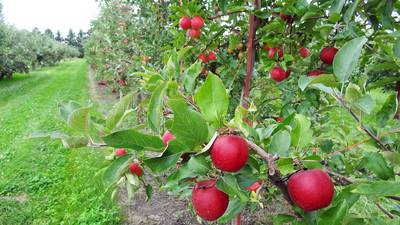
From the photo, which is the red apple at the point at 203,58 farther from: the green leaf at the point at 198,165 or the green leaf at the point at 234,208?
the green leaf at the point at 198,165

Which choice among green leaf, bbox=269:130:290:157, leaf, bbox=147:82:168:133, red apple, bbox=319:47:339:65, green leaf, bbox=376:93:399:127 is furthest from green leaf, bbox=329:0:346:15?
leaf, bbox=147:82:168:133

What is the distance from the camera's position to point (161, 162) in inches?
25.9

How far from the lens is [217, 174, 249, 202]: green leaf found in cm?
64

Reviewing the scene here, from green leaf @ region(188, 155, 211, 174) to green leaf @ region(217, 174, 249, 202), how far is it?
0.04 m

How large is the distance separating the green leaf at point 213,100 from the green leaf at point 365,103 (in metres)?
0.30

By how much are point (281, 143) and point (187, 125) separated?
0.22 m

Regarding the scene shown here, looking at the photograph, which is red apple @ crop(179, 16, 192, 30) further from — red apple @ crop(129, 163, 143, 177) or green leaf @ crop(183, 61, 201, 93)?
red apple @ crop(129, 163, 143, 177)

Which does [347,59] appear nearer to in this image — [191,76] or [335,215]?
[335,215]

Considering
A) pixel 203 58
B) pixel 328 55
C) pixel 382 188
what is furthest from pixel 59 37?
pixel 382 188

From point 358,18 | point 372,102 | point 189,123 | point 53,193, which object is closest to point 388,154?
point 372,102

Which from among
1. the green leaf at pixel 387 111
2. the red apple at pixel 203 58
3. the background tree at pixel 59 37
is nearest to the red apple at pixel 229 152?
the green leaf at pixel 387 111

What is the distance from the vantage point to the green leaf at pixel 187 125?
1.91 feet

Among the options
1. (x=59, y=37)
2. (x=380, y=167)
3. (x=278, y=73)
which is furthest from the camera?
(x=59, y=37)

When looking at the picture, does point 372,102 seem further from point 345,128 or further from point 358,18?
point 358,18
